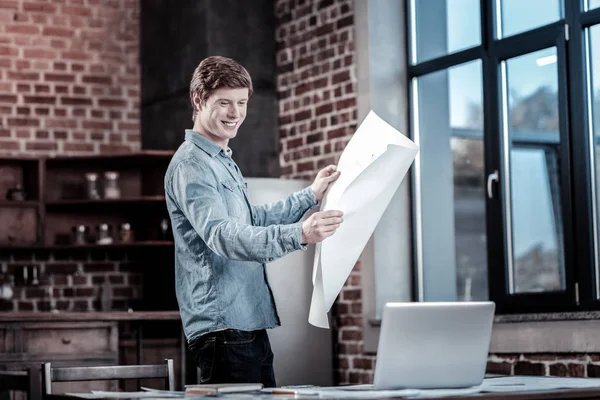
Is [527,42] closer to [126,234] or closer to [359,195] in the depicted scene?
[126,234]

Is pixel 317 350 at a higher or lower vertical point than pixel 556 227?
lower

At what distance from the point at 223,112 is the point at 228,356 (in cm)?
66

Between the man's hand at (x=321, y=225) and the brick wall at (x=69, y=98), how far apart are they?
4674mm

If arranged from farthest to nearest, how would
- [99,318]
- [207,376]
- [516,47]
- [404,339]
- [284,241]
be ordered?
[99,318], [516,47], [207,376], [284,241], [404,339]

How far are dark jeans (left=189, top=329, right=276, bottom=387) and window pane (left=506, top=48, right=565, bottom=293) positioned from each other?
105 inches

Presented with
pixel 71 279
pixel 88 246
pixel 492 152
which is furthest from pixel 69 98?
pixel 492 152

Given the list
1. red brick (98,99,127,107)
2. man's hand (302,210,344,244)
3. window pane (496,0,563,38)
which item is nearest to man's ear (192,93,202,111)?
man's hand (302,210,344,244)

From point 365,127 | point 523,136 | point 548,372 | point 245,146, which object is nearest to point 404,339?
point 365,127

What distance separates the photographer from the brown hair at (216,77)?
9.25 ft

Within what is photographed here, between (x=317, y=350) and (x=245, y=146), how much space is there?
138 cm

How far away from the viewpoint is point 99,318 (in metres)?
5.89

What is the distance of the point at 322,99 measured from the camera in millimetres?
6383

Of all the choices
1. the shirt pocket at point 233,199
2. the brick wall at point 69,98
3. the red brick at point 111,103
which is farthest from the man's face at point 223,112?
the red brick at point 111,103

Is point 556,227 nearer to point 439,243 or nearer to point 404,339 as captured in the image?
point 439,243
